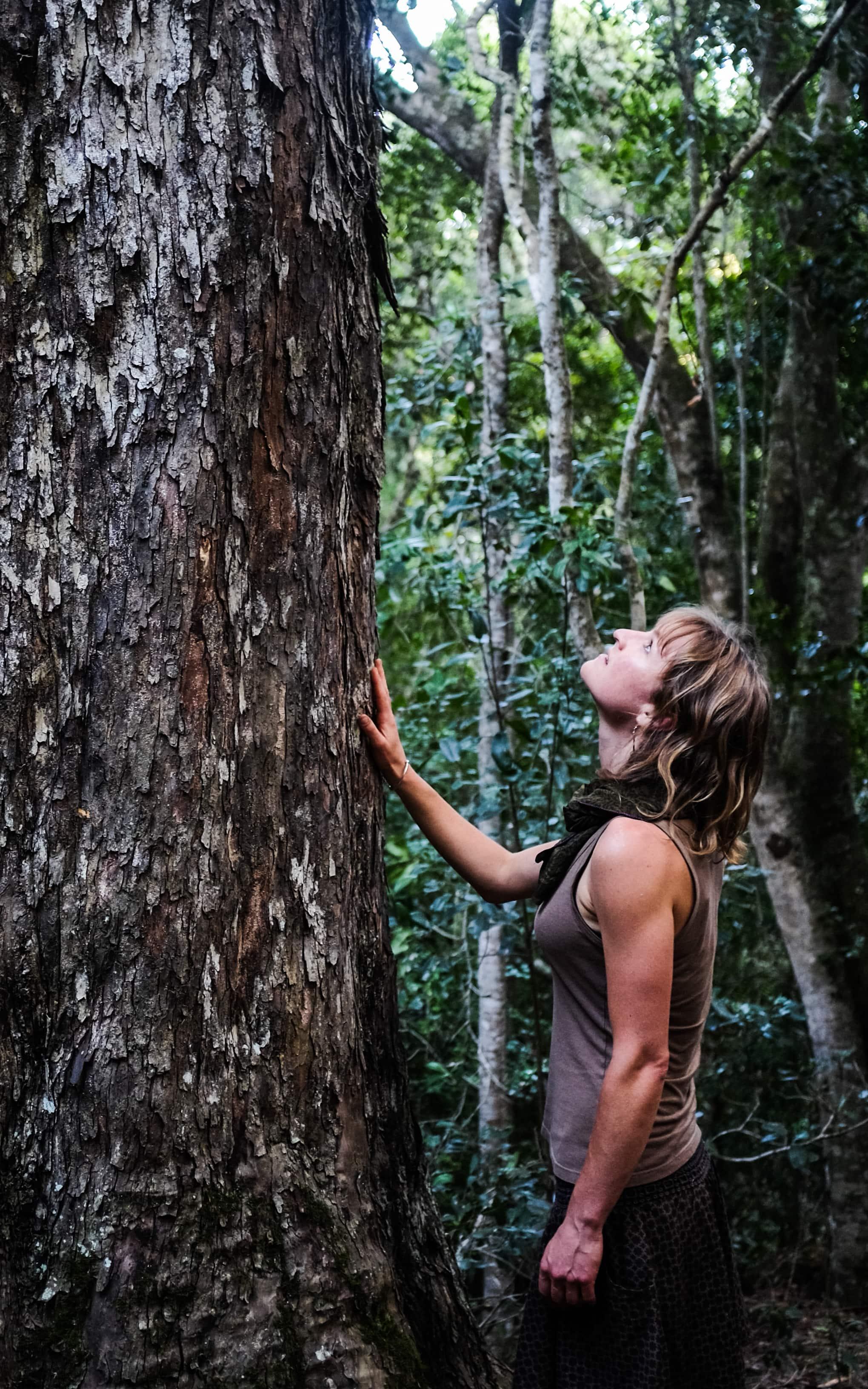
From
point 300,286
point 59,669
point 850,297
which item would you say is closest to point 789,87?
point 850,297

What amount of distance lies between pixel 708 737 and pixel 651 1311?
0.96 m

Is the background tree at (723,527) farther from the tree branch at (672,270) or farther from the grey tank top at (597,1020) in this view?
the grey tank top at (597,1020)

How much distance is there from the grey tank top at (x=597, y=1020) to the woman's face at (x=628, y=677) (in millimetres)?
266

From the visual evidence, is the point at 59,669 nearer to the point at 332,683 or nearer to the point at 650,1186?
the point at 332,683

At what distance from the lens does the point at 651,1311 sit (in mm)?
1774

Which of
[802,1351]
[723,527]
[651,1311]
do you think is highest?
[723,527]

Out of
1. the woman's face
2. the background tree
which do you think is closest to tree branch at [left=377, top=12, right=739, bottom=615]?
the background tree

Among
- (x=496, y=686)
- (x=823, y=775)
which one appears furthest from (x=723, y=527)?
(x=496, y=686)

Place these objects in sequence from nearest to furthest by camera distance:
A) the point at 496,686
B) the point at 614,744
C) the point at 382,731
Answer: the point at 382,731, the point at 614,744, the point at 496,686

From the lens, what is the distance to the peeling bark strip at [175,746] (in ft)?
4.94

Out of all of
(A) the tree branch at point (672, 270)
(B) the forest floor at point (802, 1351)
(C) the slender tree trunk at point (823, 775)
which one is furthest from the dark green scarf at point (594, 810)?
(C) the slender tree trunk at point (823, 775)

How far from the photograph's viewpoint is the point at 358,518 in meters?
1.93

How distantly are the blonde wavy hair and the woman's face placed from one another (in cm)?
2

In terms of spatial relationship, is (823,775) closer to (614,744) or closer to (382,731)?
(614,744)
